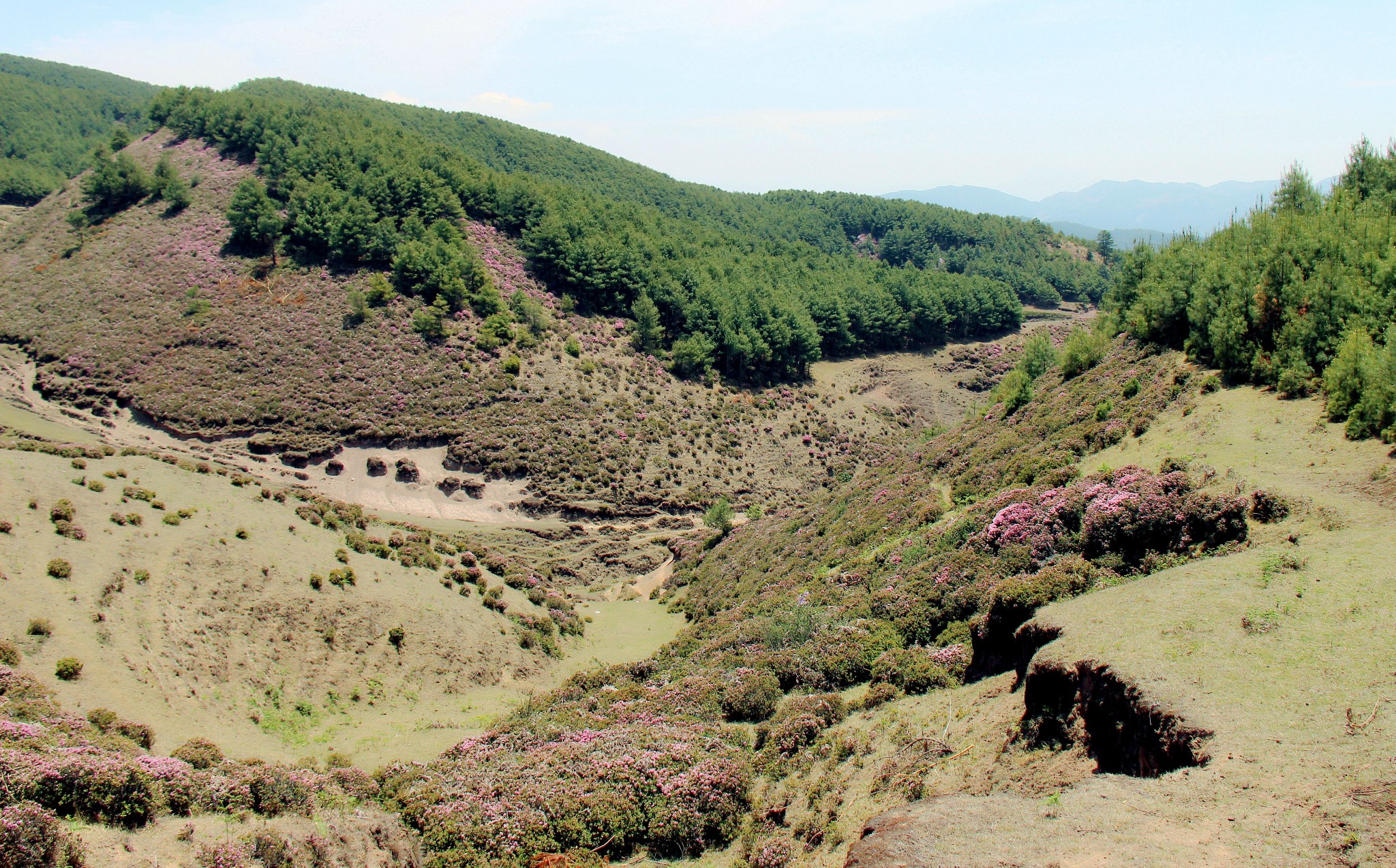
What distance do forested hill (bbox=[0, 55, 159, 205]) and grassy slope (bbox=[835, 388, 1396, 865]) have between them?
111 meters

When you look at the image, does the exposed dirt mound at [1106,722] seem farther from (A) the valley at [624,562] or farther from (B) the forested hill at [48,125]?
(B) the forested hill at [48,125]

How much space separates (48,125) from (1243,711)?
19108cm

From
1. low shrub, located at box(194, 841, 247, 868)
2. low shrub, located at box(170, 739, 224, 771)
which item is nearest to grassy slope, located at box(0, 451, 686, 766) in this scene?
low shrub, located at box(170, 739, 224, 771)

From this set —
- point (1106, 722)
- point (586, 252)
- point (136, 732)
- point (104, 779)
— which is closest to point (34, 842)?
point (104, 779)

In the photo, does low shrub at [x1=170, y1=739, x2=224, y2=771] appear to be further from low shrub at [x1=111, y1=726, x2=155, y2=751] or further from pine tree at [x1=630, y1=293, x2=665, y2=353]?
pine tree at [x1=630, y1=293, x2=665, y2=353]

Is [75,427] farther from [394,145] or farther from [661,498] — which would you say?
[394,145]

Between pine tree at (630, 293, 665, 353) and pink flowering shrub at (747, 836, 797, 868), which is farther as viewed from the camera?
pine tree at (630, 293, 665, 353)

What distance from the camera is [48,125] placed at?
134625 mm

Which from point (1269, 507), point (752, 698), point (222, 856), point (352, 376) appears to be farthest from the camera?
point (352, 376)

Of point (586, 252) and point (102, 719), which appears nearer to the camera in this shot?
point (102, 719)

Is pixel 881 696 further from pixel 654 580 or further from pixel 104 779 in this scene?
pixel 654 580

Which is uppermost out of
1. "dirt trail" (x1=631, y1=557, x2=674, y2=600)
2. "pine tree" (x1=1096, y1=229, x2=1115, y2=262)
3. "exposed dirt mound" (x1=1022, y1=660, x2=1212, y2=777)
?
"pine tree" (x1=1096, y1=229, x2=1115, y2=262)

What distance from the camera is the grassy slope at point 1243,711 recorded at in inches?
289

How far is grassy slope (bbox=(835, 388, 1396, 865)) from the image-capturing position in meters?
7.35
